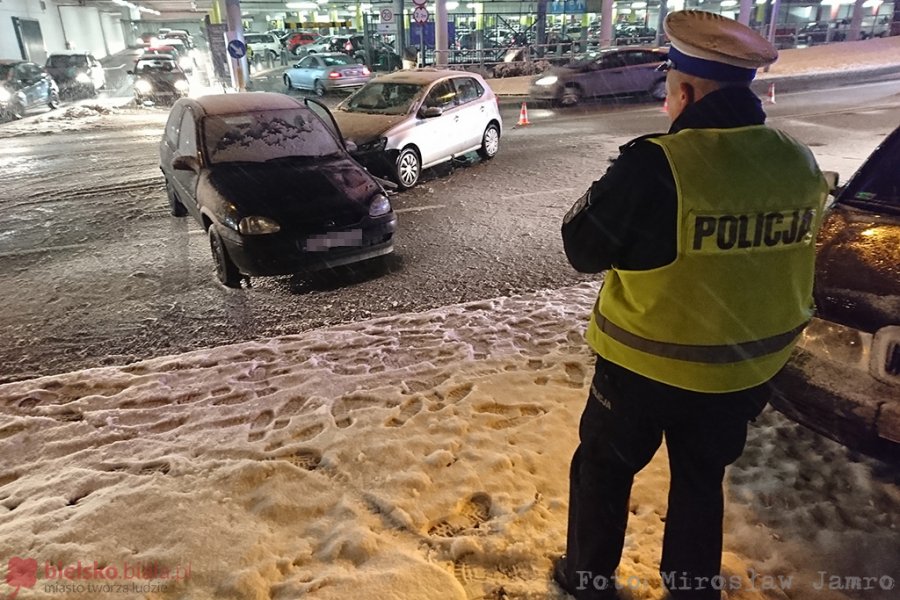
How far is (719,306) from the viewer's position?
1757mm

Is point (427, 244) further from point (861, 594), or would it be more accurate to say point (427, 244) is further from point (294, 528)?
point (861, 594)

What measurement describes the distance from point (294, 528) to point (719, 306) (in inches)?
78.9

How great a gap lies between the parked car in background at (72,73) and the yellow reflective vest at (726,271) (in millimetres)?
27803

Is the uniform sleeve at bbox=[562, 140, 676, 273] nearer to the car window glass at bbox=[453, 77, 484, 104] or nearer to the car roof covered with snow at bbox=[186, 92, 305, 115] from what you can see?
the car roof covered with snow at bbox=[186, 92, 305, 115]

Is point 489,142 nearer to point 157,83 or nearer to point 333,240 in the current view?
point 333,240

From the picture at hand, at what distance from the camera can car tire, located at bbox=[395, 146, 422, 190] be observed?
30.2ft

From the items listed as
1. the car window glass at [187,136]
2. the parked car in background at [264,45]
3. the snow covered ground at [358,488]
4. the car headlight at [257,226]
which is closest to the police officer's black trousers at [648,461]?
the snow covered ground at [358,488]

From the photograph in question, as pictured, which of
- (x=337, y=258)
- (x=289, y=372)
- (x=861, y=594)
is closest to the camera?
(x=861, y=594)

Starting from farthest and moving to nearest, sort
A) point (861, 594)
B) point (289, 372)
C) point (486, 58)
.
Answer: point (486, 58) → point (289, 372) → point (861, 594)

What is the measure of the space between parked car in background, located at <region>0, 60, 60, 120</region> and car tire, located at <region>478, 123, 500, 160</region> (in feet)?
49.4

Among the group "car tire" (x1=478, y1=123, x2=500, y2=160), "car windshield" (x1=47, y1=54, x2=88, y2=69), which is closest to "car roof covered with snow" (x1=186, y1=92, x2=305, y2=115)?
"car tire" (x1=478, y1=123, x2=500, y2=160)

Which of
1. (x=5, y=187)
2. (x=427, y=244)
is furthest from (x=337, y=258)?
(x=5, y=187)

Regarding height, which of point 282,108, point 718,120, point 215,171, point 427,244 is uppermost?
point 718,120

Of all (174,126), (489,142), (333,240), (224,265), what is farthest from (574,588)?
(489,142)
